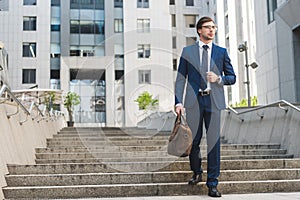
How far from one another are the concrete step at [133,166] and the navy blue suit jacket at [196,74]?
54.6 inches

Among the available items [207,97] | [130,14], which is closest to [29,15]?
[130,14]

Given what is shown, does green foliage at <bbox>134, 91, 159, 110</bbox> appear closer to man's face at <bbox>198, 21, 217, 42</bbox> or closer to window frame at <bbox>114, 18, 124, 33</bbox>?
window frame at <bbox>114, 18, 124, 33</bbox>

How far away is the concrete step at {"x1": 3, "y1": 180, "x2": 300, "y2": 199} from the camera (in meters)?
5.14

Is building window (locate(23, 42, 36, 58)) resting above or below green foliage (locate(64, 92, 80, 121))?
above

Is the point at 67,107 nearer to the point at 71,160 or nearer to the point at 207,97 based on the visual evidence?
the point at 71,160

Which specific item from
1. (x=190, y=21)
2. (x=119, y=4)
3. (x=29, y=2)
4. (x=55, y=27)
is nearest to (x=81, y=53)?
(x=55, y=27)

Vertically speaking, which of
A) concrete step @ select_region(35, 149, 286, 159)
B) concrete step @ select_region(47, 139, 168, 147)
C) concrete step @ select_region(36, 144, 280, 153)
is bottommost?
concrete step @ select_region(35, 149, 286, 159)

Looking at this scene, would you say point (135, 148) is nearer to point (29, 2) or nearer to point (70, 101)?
point (70, 101)

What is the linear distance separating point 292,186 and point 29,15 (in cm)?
3381

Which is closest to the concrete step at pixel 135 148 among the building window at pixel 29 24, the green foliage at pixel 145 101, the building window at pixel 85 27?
the green foliage at pixel 145 101

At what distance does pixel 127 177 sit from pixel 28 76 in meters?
31.2

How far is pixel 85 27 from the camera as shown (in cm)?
3650

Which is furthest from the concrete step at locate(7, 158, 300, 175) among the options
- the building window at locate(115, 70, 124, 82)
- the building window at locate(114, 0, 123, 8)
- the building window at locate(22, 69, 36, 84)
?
the building window at locate(114, 0, 123, 8)

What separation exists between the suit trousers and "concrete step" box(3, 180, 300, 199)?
49 cm
